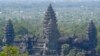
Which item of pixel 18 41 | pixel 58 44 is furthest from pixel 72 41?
pixel 18 41

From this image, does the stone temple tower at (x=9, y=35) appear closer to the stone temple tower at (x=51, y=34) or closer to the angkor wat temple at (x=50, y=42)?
the angkor wat temple at (x=50, y=42)

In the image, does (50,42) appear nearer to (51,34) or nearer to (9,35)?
(51,34)

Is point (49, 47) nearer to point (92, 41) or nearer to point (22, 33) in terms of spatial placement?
point (92, 41)

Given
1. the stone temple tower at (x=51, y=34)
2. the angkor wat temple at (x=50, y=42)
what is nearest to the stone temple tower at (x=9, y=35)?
the angkor wat temple at (x=50, y=42)

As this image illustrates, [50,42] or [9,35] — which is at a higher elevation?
[9,35]

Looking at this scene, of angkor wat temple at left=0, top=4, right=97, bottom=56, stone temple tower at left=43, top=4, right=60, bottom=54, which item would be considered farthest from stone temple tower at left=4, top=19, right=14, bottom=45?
stone temple tower at left=43, top=4, right=60, bottom=54

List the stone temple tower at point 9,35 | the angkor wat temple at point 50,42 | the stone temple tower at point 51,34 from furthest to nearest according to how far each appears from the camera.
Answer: the stone temple tower at point 51,34, the stone temple tower at point 9,35, the angkor wat temple at point 50,42

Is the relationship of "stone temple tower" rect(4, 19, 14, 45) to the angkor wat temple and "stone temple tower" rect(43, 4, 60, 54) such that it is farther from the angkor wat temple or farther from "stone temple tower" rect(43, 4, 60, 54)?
"stone temple tower" rect(43, 4, 60, 54)

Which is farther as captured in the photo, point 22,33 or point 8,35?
point 22,33

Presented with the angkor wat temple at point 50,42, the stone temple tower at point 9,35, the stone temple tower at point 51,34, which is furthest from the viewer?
the stone temple tower at point 51,34

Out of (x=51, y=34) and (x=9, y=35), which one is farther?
(x=9, y=35)

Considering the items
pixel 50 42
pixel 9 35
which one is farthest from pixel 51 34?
pixel 9 35
